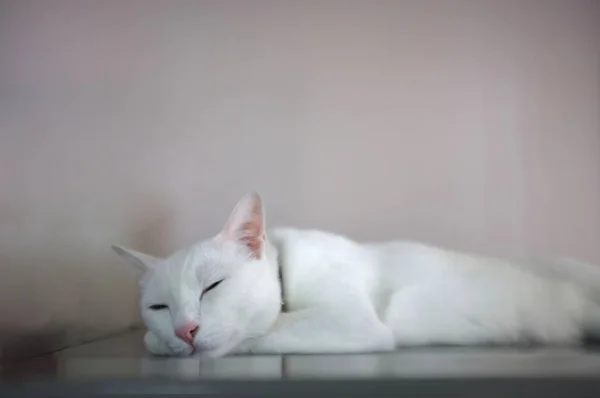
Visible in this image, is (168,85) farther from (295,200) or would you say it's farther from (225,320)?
(225,320)

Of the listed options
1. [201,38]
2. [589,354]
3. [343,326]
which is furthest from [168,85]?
[589,354]

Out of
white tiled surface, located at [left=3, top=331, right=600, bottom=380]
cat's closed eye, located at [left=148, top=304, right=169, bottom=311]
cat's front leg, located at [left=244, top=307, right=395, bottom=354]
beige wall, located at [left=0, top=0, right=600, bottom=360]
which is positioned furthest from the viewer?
beige wall, located at [left=0, top=0, right=600, bottom=360]

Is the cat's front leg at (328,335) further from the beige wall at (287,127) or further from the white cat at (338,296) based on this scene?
the beige wall at (287,127)

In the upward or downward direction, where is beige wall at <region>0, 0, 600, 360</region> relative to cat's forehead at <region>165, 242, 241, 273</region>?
upward

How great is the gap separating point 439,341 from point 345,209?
1.68ft

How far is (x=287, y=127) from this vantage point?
1.47 metres

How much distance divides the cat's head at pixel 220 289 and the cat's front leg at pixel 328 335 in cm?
4

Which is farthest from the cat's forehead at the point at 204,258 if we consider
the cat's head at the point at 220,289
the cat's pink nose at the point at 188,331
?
the cat's pink nose at the point at 188,331

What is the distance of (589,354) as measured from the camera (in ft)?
2.57

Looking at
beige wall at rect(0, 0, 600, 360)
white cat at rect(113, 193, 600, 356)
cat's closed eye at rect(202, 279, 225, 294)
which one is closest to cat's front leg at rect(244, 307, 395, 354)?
white cat at rect(113, 193, 600, 356)

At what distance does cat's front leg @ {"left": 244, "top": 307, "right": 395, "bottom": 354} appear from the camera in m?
0.87

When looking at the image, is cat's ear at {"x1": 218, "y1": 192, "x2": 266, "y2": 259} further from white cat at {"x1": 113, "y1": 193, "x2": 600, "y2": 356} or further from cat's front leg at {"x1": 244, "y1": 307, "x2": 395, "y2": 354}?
cat's front leg at {"x1": 244, "y1": 307, "x2": 395, "y2": 354}

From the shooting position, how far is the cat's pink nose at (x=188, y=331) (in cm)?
88

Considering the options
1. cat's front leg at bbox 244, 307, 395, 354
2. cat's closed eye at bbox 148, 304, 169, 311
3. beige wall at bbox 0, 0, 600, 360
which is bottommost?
cat's front leg at bbox 244, 307, 395, 354
